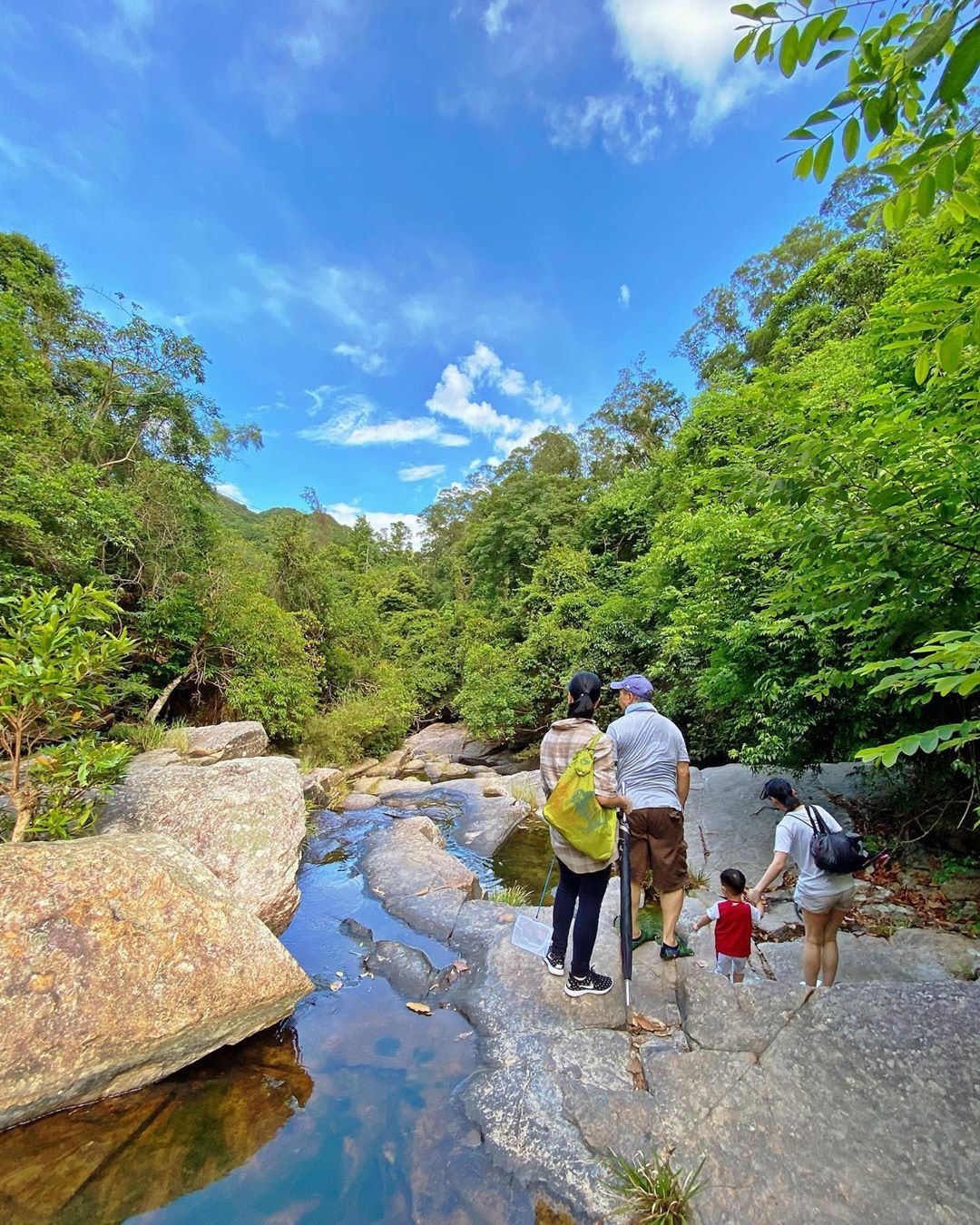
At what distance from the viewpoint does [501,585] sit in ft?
83.2

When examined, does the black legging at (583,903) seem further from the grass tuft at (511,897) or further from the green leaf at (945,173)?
the green leaf at (945,173)

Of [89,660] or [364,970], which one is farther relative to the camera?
[364,970]

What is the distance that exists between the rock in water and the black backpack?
3.62 meters

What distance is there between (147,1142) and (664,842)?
11.3 ft

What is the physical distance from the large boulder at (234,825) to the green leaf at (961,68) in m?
5.77

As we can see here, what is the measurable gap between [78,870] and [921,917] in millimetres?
6738

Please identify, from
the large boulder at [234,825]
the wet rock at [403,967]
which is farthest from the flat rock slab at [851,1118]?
the large boulder at [234,825]

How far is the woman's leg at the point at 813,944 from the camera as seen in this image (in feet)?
11.6

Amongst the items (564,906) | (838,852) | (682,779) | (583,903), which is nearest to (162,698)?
(564,906)

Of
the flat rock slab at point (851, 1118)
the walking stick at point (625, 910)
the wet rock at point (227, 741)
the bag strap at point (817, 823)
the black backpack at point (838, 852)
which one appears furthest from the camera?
the wet rock at point (227, 741)

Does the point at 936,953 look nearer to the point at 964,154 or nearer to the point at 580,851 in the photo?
the point at 580,851

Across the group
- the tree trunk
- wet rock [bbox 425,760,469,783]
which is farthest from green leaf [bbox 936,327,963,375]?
wet rock [bbox 425,760,469,783]

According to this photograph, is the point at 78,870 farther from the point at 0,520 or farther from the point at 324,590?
the point at 324,590

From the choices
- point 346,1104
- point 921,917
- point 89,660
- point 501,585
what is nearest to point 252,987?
point 346,1104
